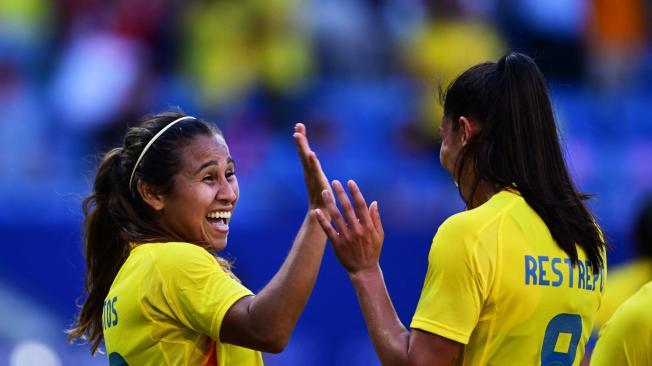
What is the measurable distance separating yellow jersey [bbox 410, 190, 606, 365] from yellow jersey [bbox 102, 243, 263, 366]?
63 centimetres

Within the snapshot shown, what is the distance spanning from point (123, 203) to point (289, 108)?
18.2ft

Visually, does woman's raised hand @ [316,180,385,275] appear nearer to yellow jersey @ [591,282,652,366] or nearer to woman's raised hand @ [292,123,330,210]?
woman's raised hand @ [292,123,330,210]

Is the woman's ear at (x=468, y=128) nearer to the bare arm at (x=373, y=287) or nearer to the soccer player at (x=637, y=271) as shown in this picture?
the bare arm at (x=373, y=287)

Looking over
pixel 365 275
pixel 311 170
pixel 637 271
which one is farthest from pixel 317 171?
pixel 637 271

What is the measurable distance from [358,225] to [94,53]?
6.31m

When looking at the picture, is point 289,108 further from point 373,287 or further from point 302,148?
point 373,287

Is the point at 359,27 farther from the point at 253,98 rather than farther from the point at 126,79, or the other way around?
the point at 126,79

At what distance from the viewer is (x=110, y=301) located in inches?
142

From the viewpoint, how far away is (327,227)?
323 centimetres

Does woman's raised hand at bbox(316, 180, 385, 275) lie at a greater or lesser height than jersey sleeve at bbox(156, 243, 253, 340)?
greater

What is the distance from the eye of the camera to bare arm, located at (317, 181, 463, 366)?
310cm

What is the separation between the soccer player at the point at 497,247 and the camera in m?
3.11

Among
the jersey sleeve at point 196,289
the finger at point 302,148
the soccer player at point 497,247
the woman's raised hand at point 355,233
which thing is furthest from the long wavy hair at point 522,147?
the jersey sleeve at point 196,289

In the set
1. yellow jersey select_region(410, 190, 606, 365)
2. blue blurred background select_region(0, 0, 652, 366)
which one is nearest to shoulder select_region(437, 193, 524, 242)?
yellow jersey select_region(410, 190, 606, 365)
